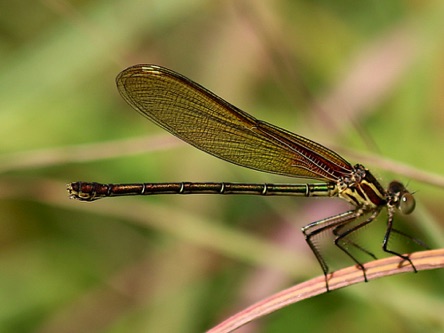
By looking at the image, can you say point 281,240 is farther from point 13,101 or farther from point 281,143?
point 13,101

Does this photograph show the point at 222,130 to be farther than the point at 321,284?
Yes

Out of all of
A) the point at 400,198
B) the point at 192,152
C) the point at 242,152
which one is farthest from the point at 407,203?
the point at 192,152

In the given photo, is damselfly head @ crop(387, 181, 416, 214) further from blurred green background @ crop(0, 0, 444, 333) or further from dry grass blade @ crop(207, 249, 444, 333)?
dry grass blade @ crop(207, 249, 444, 333)

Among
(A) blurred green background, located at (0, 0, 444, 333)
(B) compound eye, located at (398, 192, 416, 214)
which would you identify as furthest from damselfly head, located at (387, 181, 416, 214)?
(A) blurred green background, located at (0, 0, 444, 333)

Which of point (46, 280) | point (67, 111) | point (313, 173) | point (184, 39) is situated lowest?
point (46, 280)

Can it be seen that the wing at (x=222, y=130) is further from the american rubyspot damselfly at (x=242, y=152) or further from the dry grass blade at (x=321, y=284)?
the dry grass blade at (x=321, y=284)

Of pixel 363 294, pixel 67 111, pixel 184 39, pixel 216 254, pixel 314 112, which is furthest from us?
pixel 184 39

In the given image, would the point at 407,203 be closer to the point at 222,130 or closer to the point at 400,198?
the point at 400,198

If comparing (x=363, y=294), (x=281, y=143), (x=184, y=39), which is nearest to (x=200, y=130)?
(x=281, y=143)
